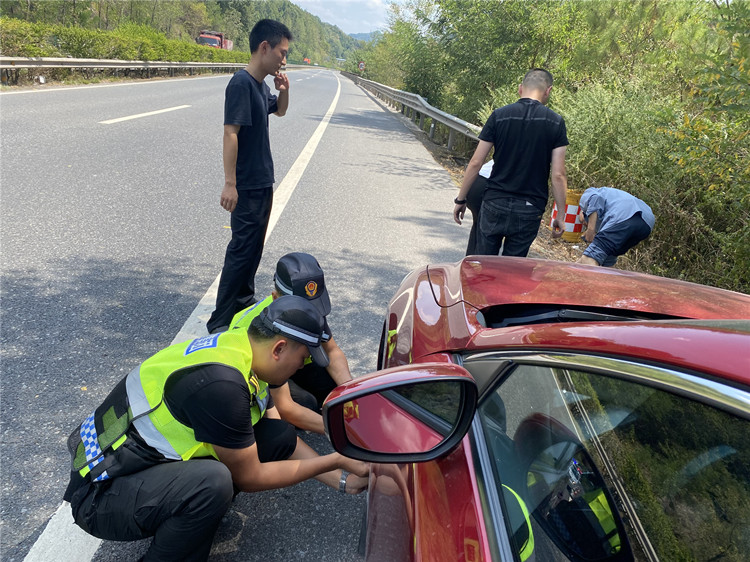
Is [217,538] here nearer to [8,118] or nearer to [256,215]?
[256,215]

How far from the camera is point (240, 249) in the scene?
3.79m

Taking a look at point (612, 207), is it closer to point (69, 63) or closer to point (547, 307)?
point (547, 307)

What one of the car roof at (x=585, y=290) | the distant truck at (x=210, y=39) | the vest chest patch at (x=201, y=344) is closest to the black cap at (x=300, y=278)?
the car roof at (x=585, y=290)

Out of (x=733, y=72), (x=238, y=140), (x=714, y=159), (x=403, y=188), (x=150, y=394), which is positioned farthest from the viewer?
(x=403, y=188)

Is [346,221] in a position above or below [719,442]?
below

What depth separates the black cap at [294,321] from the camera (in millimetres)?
1940

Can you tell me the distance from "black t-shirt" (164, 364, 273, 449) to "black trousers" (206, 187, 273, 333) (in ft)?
6.17

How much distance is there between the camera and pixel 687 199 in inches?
243

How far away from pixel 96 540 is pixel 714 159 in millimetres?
5771

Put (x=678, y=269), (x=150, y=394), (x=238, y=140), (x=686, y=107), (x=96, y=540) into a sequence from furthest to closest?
(x=686, y=107) → (x=678, y=269) → (x=238, y=140) → (x=96, y=540) → (x=150, y=394)

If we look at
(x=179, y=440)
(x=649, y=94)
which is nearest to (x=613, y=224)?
(x=179, y=440)

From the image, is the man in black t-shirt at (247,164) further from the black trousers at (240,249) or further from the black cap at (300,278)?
Result: the black cap at (300,278)

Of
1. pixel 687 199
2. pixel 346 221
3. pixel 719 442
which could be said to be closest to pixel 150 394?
pixel 719 442

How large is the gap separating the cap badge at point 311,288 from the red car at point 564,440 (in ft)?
3.33
